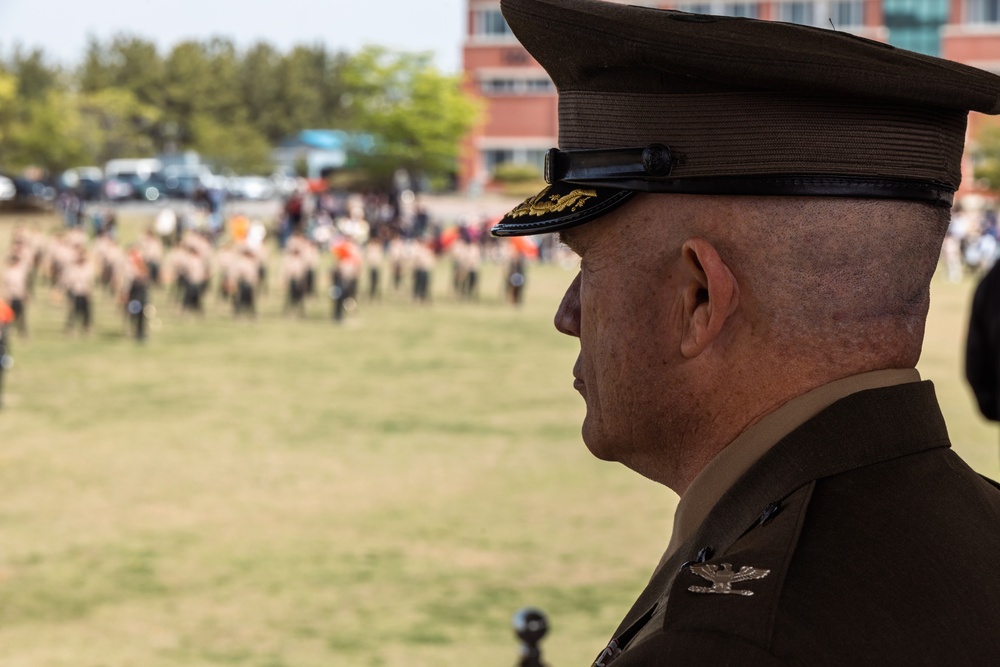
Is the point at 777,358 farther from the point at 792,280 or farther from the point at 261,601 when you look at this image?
the point at 261,601

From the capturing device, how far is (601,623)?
9.08 metres

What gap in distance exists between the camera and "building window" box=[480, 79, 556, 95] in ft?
204

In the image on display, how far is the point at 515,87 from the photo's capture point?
63000mm

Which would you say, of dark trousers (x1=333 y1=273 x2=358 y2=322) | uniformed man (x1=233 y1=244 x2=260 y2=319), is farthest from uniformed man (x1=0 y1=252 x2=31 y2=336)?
dark trousers (x1=333 y1=273 x2=358 y2=322)

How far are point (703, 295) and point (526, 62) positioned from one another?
6229 centimetres

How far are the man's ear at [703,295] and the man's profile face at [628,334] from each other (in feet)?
0.08

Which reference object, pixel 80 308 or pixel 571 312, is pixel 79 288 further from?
pixel 571 312

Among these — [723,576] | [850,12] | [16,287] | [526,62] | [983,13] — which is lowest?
[16,287]

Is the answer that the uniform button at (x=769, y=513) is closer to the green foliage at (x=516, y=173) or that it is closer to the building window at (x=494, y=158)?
the green foliage at (x=516, y=173)

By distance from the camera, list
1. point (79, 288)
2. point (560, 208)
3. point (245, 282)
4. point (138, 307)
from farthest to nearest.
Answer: point (245, 282) < point (79, 288) < point (138, 307) < point (560, 208)

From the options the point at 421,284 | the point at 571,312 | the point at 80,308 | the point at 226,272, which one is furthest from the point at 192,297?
the point at 571,312

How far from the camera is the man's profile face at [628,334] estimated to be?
1.58 m

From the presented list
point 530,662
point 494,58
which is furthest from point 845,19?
point 530,662

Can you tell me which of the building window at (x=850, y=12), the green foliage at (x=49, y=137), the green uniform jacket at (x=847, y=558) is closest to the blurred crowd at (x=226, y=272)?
the green foliage at (x=49, y=137)
